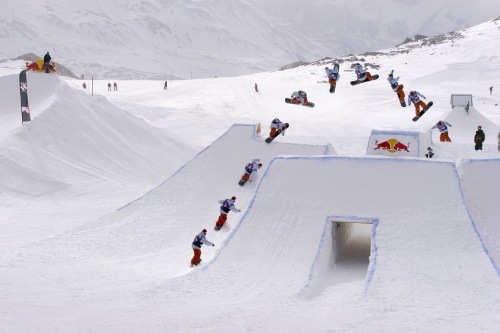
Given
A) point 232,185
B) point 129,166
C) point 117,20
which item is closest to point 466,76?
point 129,166

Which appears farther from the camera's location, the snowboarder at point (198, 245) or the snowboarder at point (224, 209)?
the snowboarder at point (224, 209)

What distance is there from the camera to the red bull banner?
16.8m

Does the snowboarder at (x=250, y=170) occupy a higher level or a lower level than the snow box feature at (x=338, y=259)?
higher

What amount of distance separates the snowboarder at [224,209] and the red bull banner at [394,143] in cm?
486

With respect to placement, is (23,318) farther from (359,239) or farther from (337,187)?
(359,239)

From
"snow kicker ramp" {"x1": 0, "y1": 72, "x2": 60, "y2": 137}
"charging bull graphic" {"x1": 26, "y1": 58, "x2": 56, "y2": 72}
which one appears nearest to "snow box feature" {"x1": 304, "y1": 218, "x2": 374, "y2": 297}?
"snow kicker ramp" {"x1": 0, "y1": 72, "x2": 60, "y2": 137}

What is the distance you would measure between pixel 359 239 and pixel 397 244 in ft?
10.6

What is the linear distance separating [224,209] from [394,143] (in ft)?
17.7

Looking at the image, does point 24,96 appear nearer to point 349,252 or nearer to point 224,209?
point 224,209

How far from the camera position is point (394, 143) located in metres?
16.8

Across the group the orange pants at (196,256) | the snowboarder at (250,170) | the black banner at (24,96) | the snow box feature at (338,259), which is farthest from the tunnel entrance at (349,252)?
the black banner at (24,96)

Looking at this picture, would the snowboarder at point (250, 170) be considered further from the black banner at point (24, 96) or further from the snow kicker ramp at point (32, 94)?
the snow kicker ramp at point (32, 94)

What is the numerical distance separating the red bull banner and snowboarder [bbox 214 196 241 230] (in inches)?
191

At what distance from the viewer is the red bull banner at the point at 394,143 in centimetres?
1677
